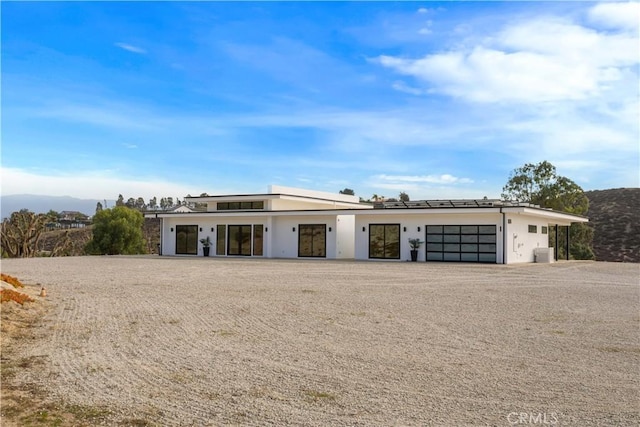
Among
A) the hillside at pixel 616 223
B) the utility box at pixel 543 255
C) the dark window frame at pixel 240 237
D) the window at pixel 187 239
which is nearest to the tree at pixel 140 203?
the window at pixel 187 239

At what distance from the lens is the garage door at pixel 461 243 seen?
24.9 m

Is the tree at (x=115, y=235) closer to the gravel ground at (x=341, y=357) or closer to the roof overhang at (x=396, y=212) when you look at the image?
the roof overhang at (x=396, y=212)

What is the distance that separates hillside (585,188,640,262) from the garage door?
30301 millimetres

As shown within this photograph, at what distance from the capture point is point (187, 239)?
31516mm

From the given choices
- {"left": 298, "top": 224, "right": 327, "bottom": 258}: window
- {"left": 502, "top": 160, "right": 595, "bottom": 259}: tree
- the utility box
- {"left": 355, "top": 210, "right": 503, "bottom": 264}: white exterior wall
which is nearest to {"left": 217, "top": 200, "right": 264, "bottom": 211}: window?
{"left": 298, "top": 224, "right": 327, "bottom": 258}: window

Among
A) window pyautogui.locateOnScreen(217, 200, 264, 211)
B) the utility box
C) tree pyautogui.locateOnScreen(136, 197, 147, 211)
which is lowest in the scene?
the utility box

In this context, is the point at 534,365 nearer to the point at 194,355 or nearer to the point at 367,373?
the point at 367,373

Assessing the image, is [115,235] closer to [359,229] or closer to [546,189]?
[359,229]

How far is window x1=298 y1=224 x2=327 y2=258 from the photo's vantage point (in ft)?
92.9

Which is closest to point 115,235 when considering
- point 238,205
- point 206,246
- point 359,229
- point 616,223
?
point 206,246

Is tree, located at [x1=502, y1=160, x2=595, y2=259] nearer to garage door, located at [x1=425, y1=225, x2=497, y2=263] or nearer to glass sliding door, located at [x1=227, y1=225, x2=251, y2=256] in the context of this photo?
garage door, located at [x1=425, y1=225, x2=497, y2=263]

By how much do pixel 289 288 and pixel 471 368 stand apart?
314 inches

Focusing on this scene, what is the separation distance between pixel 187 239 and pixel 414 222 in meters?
13.8

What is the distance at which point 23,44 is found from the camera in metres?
15.3
